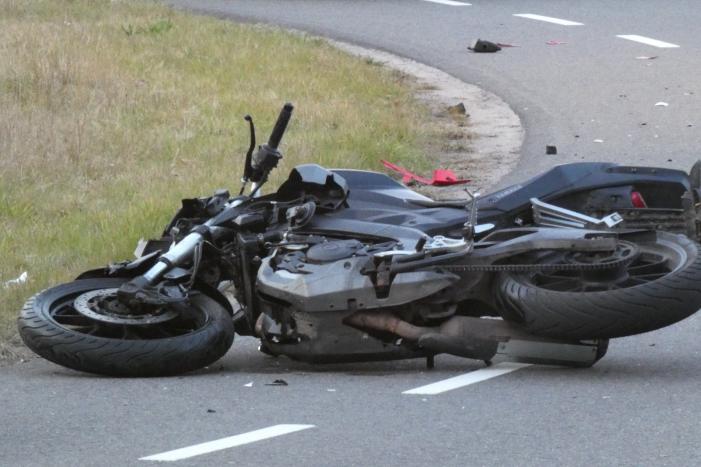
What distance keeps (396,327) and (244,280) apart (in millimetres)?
785

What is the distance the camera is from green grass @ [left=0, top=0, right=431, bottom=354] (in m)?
10.6

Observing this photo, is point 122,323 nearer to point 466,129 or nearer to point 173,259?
point 173,259

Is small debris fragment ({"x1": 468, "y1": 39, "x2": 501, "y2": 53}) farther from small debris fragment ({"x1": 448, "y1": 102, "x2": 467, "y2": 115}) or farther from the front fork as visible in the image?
the front fork

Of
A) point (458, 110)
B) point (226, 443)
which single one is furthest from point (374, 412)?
point (458, 110)

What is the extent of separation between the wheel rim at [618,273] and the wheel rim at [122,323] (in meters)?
1.55

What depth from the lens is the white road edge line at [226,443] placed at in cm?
579

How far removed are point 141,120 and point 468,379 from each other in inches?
305

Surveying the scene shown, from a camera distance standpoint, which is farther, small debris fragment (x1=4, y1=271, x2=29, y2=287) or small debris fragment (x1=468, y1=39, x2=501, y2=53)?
small debris fragment (x1=468, y1=39, x2=501, y2=53)

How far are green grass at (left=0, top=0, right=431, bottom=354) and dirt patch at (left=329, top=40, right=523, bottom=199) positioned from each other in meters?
0.25

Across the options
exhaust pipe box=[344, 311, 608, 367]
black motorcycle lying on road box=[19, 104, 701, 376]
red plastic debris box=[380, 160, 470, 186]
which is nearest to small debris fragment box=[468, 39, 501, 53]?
red plastic debris box=[380, 160, 470, 186]

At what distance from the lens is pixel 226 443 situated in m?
5.98

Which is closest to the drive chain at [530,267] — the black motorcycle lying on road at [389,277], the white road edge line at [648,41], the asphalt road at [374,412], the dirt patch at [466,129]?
the black motorcycle lying on road at [389,277]

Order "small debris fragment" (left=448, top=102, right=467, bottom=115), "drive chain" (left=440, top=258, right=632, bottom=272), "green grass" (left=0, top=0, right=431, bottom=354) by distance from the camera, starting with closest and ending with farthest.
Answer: "drive chain" (left=440, top=258, right=632, bottom=272) → "green grass" (left=0, top=0, right=431, bottom=354) → "small debris fragment" (left=448, top=102, right=467, bottom=115)

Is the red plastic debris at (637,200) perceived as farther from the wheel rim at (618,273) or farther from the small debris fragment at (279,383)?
the small debris fragment at (279,383)
